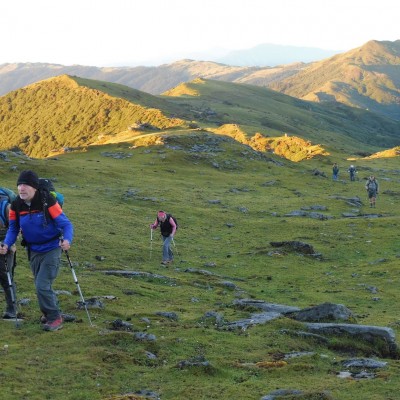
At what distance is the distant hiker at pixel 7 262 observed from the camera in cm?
1709

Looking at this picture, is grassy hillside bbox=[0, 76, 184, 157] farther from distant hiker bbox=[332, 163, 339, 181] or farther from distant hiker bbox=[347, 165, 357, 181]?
distant hiker bbox=[332, 163, 339, 181]

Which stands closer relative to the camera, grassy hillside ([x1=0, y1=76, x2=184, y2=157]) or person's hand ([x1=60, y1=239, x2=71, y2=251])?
person's hand ([x1=60, y1=239, x2=71, y2=251])

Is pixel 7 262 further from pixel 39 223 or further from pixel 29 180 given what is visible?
pixel 29 180

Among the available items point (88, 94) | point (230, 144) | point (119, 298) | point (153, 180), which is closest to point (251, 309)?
point (119, 298)

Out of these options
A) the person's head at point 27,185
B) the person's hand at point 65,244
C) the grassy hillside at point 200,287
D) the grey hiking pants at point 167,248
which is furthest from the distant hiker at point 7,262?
the grey hiking pants at point 167,248

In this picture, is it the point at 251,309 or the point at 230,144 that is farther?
the point at 230,144

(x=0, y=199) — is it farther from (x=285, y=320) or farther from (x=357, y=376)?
(x=357, y=376)

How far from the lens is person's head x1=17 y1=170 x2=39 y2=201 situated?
15250 mm

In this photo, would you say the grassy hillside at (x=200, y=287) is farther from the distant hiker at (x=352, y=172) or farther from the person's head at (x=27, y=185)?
the distant hiker at (x=352, y=172)

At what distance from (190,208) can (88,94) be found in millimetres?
135753

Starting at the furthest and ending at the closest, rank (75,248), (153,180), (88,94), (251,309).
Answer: (88,94) → (153,180) → (75,248) → (251,309)

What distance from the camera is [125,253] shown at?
116 feet

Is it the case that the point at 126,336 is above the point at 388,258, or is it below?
above

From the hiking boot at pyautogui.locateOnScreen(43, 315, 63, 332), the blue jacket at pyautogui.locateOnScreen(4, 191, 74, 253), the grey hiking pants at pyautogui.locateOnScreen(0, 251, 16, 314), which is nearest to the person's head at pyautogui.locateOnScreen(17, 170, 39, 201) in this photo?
the blue jacket at pyautogui.locateOnScreen(4, 191, 74, 253)
